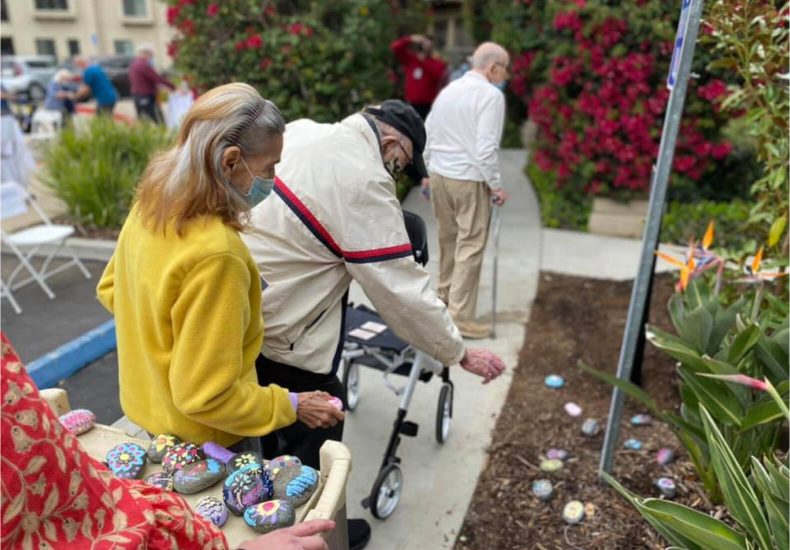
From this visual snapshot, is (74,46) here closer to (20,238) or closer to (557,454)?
(20,238)

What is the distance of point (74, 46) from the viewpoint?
120ft

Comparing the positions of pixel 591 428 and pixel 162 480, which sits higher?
pixel 162 480

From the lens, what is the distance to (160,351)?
164cm

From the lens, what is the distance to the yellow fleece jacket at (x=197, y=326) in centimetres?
152

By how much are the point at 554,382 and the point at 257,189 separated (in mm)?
2901

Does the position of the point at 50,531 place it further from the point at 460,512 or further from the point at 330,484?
the point at 460,512

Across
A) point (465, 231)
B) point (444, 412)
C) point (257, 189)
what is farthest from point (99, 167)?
point (257, 189)

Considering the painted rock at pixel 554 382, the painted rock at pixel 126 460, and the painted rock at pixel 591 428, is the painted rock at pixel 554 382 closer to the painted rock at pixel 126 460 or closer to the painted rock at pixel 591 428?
the painted rock at pixel 591 428

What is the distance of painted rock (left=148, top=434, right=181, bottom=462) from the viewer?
1696 millimetres

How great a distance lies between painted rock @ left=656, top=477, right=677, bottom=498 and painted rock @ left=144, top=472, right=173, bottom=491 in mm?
2277

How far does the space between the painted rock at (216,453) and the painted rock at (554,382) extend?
9.14 ft

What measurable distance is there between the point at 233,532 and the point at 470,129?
3.58 metres

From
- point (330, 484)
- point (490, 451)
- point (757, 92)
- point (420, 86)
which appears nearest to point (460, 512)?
point (490, 451)

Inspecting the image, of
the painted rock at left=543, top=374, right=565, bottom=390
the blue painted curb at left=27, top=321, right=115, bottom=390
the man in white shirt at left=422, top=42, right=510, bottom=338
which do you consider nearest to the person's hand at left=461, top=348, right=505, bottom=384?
the painted rock at left=543, top=374, right=565, bottom=390
